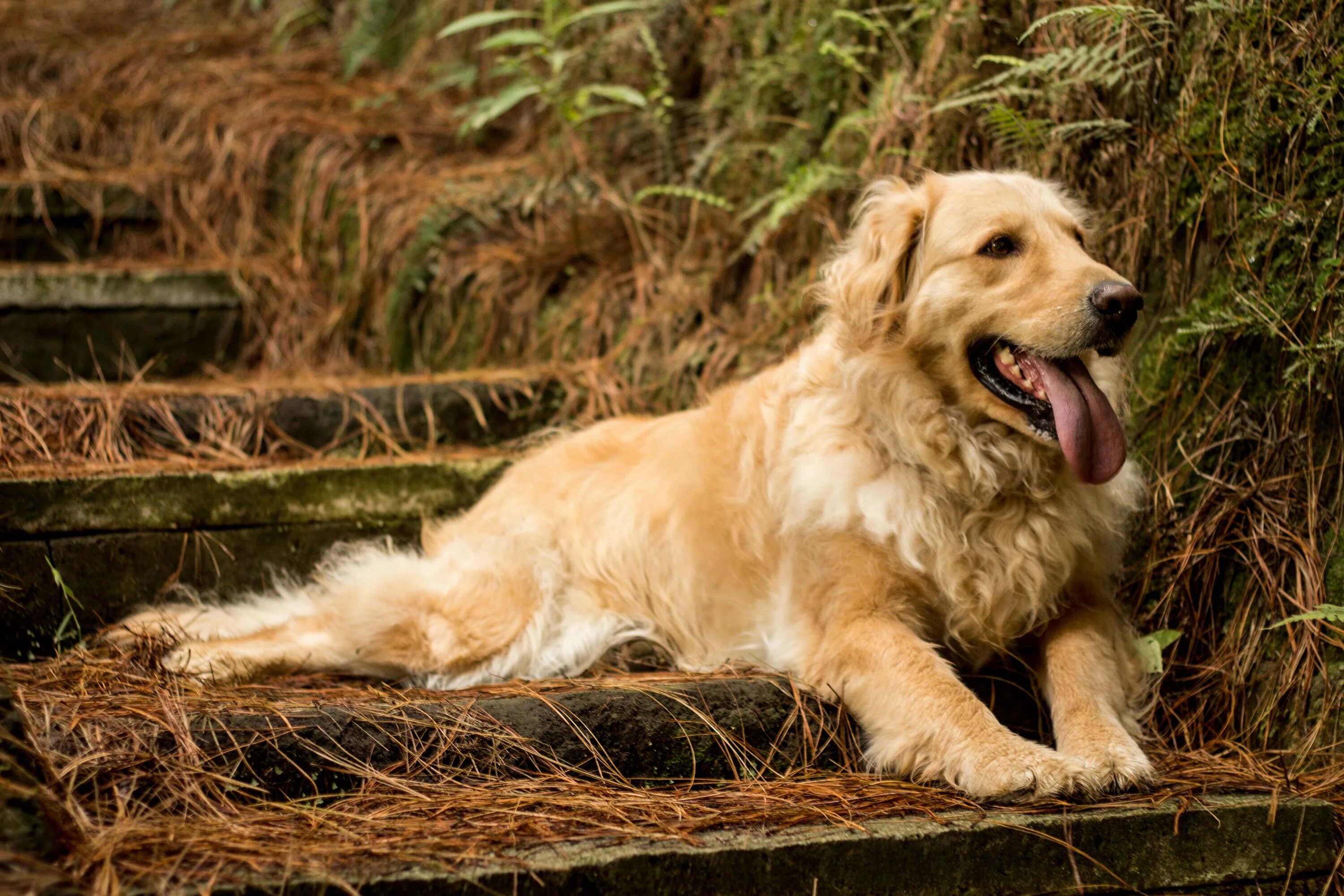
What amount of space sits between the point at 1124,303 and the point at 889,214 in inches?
27.5

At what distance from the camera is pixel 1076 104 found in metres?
3.48

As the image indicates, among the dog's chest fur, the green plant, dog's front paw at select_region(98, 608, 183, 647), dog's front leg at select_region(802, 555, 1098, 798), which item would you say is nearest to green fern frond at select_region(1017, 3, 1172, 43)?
the dog's chest fur

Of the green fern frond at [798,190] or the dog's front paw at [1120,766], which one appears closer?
the dog's front paw at [1120,766]

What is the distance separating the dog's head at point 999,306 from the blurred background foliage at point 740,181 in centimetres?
42

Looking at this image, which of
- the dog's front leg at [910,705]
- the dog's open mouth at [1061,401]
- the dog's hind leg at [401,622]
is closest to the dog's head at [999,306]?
the dog's open mouth at [1061,401]

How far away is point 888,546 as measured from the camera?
9.10 ft

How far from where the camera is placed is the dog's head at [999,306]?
8.63 ft

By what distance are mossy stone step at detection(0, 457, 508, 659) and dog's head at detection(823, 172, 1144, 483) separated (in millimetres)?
1701

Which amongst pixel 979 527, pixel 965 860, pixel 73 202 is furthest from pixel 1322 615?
pixel 73 202

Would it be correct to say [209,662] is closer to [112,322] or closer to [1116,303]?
[112,322]

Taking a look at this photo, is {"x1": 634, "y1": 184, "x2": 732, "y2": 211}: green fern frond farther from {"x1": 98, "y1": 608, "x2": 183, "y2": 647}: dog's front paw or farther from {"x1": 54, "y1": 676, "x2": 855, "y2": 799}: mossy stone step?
{"x1": 98, "y1": 608, "x2": 183, "y2": 647}: dog's front paw

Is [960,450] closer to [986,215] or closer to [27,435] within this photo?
[986,215]

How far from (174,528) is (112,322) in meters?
1.82

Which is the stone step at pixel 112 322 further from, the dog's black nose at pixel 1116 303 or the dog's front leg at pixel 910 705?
the dog's black nose at pixel 1116 303
